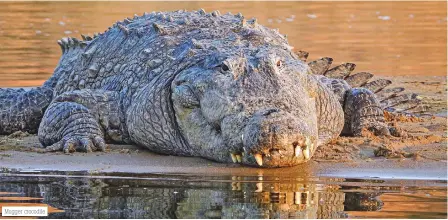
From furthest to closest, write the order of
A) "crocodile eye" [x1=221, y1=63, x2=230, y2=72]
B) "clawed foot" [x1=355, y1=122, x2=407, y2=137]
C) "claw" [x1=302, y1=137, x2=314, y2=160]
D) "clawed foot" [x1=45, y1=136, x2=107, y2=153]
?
1. "clawed foot" [x1=355, y1=122, x2=407, y2=137]
2. "clawed foot" [x1=45, y1=136, x2=107, y2=153]
3. "crocodile eye" [x1=221, y1=63, x2=230, y2=72]
4. "claw" [x1=302, y1=137, x2=314, y2=160]

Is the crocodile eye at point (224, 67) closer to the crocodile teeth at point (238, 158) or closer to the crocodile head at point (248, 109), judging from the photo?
the crocodile head at point (248, 109)

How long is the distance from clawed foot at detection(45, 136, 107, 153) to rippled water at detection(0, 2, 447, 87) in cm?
485

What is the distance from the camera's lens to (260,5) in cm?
2995

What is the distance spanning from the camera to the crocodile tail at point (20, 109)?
10672 millimetres

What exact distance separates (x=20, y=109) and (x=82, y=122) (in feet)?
5.44

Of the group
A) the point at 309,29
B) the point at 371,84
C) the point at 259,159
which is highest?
the point at 309,29

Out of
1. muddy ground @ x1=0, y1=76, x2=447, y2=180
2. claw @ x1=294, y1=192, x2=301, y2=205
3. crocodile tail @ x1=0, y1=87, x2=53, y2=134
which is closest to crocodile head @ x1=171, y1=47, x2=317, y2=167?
muddy ground @ x1=0, y1=76, x2=447, y2=180

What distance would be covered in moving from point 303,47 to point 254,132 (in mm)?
11151

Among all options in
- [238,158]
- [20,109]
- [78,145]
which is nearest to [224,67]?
[238,158]

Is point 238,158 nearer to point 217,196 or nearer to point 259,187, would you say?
point 259,187

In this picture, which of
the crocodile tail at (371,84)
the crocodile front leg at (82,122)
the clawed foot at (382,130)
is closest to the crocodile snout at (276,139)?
the crocodile front leg at (82,122)

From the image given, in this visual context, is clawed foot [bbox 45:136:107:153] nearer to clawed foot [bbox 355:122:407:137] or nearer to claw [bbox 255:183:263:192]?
claw [bbox 255:183:263:192]

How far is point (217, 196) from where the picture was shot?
22.8 ft

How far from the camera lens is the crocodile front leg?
902 centimetres
